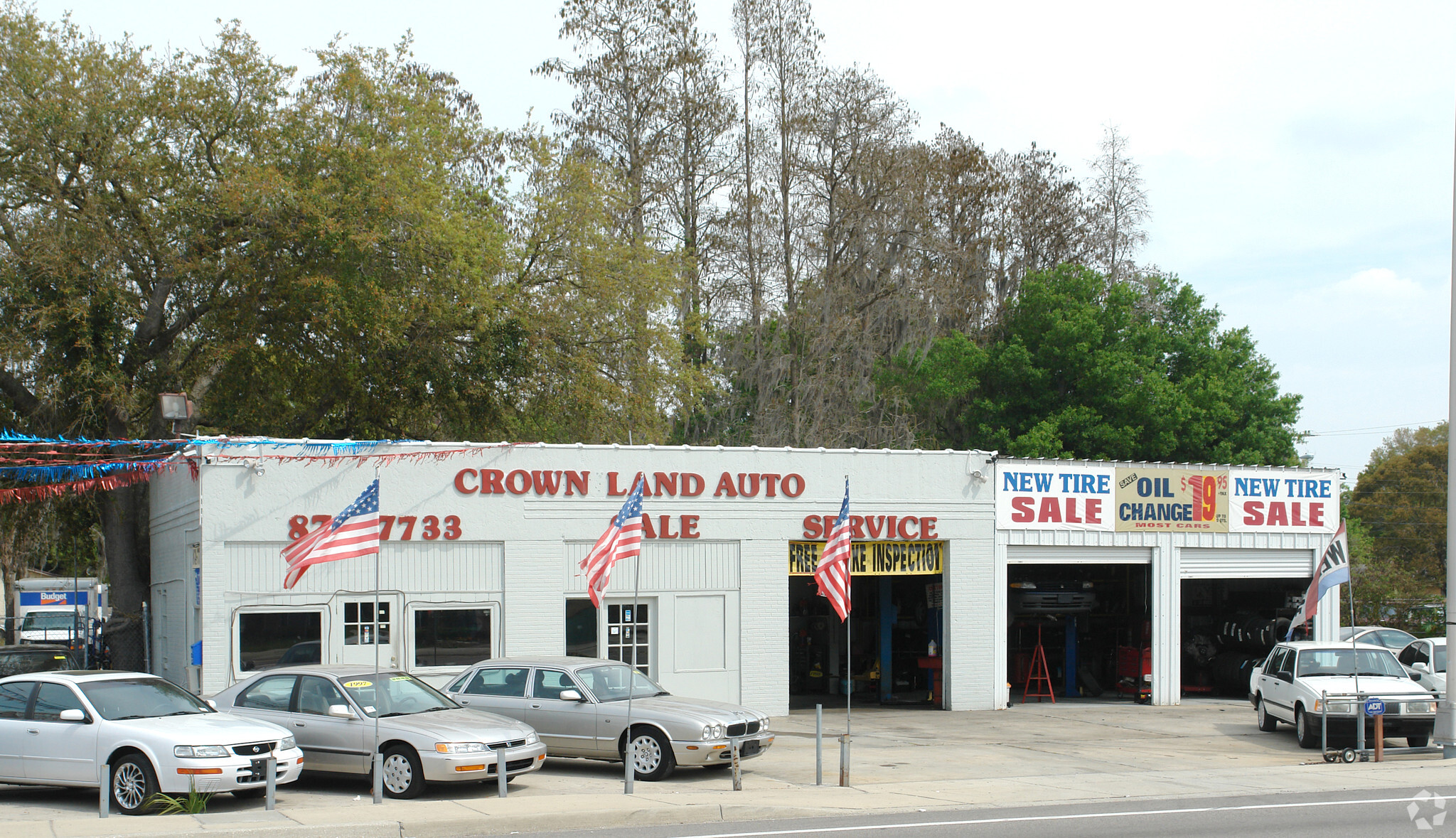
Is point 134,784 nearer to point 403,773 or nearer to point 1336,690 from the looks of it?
point 403,773

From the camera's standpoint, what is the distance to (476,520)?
21.3 m

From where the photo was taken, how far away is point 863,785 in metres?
15.3

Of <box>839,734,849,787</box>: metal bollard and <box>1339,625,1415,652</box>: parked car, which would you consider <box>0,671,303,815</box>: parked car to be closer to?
<box>839,734,849,787</box>: metal bollard

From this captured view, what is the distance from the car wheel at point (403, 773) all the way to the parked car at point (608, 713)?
2.34m

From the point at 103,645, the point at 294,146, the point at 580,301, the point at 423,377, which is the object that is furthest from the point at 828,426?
the point at 103,645

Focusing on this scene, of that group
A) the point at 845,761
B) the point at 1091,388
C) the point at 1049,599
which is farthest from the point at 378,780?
the point at 1091,388

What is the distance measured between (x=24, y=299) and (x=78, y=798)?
1510 cm

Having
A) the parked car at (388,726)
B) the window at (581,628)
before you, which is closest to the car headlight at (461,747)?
the parked car at (388,726)

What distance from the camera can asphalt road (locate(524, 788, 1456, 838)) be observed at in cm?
1166

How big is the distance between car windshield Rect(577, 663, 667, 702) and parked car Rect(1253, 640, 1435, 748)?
33.0ft

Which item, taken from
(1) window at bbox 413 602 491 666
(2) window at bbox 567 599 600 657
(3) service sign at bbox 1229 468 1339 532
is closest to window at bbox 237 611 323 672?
(1) window at bbox 413 602 491 666

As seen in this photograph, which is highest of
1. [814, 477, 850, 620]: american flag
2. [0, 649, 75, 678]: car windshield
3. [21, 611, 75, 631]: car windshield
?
[814, 477, 850, 620]: american flag

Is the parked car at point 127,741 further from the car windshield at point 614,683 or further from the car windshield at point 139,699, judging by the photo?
the car windshield at point 614,683

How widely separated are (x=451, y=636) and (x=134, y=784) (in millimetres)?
8487
